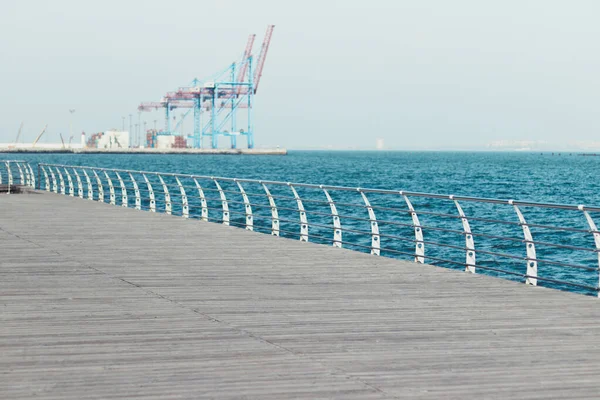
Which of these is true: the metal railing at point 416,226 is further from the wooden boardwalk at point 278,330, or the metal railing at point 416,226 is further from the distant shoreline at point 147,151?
the distant shoreline at point 147,151

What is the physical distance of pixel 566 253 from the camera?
2236cm

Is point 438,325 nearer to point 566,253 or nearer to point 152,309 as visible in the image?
point 152,309

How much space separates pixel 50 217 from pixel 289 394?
503 inches

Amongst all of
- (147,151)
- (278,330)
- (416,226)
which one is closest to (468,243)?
(416,226)

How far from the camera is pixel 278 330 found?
6.05m

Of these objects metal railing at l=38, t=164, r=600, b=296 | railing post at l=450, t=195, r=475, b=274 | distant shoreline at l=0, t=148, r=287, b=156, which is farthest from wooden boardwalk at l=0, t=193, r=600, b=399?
distant shoreline at l=0, t=148, r=287, b=156

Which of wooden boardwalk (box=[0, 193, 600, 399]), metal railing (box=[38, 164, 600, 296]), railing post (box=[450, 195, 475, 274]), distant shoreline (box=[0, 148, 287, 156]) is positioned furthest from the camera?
distant shoreline (box=[0, 148, 287, 156])

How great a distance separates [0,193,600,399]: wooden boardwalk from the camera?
4.57 meters

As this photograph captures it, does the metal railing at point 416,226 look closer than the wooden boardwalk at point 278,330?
No

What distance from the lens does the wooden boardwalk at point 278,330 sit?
180 inches

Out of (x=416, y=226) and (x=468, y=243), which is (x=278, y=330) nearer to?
(x=468, y=243)

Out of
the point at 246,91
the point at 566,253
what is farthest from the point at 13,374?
the point at 246,91

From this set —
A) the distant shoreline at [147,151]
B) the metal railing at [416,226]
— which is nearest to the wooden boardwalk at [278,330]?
the metal railing at [416,226]

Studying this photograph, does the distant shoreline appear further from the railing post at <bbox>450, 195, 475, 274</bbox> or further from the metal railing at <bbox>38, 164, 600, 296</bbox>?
the railing post at <bbox>450, 195, 475, 274</bbox>
